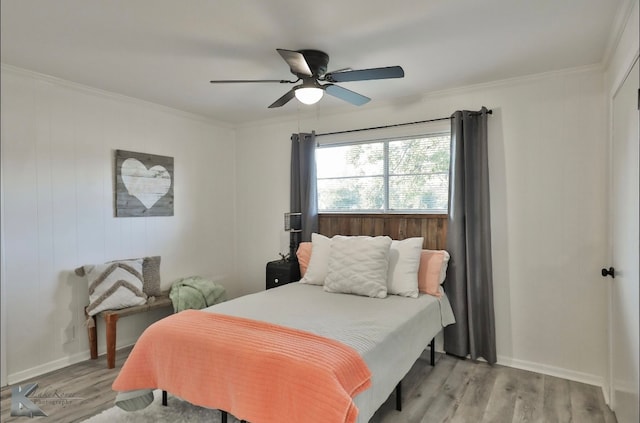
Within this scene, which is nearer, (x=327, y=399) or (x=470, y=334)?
(x=327, y=399)

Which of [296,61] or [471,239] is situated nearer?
[296,61]

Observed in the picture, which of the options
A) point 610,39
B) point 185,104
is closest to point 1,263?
point 185,104

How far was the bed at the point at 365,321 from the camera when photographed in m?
1.91

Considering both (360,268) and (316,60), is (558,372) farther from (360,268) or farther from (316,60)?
(316,60)

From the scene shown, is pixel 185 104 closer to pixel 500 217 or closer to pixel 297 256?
pixel 297 256

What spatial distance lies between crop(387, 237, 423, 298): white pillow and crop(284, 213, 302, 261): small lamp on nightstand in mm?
1287

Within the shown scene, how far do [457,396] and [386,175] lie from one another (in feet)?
6.75

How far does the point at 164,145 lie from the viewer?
3949 mm

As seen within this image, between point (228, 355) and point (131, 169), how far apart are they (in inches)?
98.4

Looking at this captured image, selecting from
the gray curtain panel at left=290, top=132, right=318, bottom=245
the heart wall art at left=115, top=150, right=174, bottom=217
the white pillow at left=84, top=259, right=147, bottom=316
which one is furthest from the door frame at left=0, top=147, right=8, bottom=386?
the gray curtain panel at left=290, top=132, right=318, bottom=245

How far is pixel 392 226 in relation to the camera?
3664mm

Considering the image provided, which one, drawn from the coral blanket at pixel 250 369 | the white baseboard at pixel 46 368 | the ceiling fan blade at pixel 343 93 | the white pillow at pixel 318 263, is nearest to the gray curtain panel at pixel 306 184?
the white pillow at pixel 318 263

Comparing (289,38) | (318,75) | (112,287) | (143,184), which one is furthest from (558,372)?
(143,184)

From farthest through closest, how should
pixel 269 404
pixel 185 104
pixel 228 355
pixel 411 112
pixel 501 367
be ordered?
pixel 185 104, pixel 411 112, pixel 501 367, pixel 228 355, pixel 269 404
